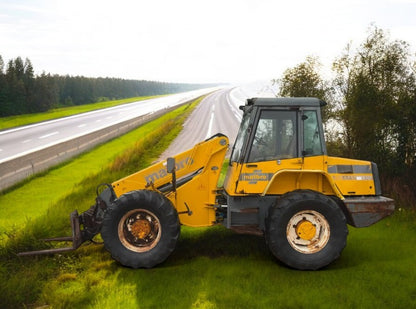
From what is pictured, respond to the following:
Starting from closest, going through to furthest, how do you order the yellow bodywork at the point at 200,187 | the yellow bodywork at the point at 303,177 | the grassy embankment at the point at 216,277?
the grassy embankment at the point at 216,277
the yellow bodywork at the point at 303,177
the yellow bodywork at the point at 200,187

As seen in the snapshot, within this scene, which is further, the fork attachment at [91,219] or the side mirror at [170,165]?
the fork attachment at [91,219]

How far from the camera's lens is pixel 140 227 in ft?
24.8

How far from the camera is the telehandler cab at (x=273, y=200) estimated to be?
7289 mm

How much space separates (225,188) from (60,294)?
3465mm

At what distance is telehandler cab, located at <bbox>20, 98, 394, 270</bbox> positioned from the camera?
7289 millimetres

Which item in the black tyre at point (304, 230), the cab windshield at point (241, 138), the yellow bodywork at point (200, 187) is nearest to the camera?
the black tyre at point (304, 230)

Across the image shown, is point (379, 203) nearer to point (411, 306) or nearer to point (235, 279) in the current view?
point (411, 306)

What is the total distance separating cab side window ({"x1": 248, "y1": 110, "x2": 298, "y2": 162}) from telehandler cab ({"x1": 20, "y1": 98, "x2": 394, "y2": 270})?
0.02m

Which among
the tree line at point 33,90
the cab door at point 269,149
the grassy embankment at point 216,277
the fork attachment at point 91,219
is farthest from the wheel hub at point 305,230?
the tree line at point 33,90

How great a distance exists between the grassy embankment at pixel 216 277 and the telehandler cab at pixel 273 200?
432 millimetres

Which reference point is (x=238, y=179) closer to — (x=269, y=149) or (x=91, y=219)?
(x=269, y=149)

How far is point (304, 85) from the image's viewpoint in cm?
1944

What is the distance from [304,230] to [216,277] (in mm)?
1758

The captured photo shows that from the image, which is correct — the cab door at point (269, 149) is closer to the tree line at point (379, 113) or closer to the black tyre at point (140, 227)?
the black tyre at point (140, 227)
